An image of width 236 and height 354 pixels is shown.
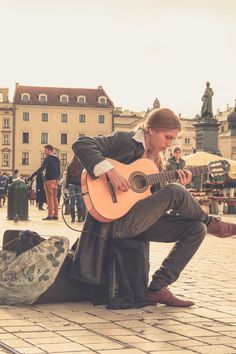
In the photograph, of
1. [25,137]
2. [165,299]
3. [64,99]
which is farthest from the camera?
[64,99]

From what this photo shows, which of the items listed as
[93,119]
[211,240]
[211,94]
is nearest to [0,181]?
[211,94]

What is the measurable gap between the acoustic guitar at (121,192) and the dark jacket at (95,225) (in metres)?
0.08

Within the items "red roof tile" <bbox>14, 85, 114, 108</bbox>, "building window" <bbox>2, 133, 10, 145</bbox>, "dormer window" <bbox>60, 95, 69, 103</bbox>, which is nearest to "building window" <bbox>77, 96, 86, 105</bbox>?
"red roof tile" <bbox>14, 85, 114, 108</bbox>

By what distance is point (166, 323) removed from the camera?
17.5 feet

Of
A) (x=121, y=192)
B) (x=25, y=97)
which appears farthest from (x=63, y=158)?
(x=121, y=192)

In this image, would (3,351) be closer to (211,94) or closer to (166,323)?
(166,323)

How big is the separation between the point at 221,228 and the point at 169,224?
15.2 inches

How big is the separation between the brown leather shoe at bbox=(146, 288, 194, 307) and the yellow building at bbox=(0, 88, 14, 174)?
114m

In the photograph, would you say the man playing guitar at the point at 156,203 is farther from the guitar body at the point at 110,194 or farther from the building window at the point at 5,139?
the building window at the point at 5,139

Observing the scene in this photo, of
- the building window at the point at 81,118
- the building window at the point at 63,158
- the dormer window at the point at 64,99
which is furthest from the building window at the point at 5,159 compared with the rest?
the building window at the point at 81,118

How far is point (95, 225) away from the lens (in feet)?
19.8

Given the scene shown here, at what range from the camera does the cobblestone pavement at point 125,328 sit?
4.49m

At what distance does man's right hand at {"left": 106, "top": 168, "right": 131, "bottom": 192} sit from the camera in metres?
5.93

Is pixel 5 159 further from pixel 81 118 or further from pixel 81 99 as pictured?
pixel 81 99
